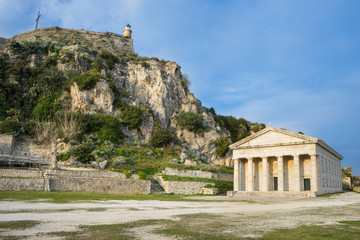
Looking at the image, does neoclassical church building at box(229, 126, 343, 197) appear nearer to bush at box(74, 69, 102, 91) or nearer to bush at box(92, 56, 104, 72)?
bush at box(74, 69, 102, 91)

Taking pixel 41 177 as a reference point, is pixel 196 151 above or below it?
above

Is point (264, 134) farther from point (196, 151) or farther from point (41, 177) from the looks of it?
point (41, 177)

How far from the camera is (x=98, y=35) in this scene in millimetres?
84188

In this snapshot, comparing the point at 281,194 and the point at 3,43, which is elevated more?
the point at 3,43

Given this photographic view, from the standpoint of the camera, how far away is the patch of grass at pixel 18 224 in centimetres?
933

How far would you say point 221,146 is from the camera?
212 feet

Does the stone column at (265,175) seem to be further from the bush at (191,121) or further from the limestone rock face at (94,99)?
the limestone rock face at (94,99)

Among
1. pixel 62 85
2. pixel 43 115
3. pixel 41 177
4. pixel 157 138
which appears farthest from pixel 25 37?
pixel 41 177

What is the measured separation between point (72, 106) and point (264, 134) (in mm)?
34475

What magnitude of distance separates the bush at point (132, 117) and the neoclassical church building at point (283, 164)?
819 inches

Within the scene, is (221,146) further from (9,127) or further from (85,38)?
(85,38)

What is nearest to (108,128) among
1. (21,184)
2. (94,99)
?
(94,99)

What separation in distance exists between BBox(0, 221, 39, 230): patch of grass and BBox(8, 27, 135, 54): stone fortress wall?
6808 cm

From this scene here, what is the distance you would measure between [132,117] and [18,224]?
47.7 metres
